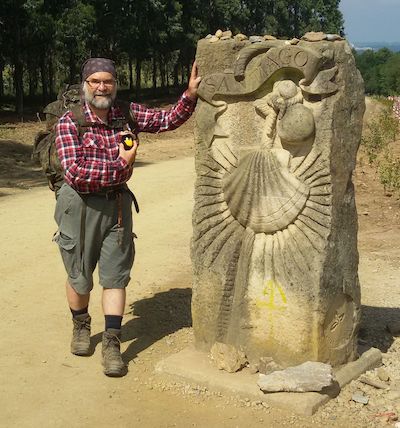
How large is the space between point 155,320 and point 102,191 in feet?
5.19

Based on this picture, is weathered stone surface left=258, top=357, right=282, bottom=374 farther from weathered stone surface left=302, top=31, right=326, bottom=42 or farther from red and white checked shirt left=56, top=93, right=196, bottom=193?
weathered stone surface left=302, top=31, right=326, bottom=42

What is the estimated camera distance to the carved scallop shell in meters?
4.14

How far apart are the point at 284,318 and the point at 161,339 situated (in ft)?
3.94

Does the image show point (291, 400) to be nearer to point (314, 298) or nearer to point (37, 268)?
point (314, 298)

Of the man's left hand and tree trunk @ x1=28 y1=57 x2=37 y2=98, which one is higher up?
the man's left hand

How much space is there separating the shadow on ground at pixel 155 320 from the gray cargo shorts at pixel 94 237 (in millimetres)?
640

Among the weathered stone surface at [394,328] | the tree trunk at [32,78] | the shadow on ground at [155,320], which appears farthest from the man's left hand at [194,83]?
the tree trunk at [32,78]

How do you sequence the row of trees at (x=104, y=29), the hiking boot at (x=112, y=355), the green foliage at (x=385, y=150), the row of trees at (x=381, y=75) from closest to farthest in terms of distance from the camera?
the hiking boot at (x=112, y=355) < the green foliage at (x=385, y=150) < the row of trees at (x=104, y=29) < the row of trees at (x=381, y=75)

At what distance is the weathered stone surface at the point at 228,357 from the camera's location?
436 centimetres

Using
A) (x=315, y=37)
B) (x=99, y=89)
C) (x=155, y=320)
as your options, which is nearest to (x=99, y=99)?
(x=99, y=89)

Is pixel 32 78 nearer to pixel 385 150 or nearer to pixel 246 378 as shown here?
pixel 385 150

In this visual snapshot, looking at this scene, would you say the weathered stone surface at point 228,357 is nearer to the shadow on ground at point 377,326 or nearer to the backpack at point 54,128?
the shadow on ground at point 377,326

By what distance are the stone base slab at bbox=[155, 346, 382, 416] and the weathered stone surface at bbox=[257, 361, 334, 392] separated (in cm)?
3

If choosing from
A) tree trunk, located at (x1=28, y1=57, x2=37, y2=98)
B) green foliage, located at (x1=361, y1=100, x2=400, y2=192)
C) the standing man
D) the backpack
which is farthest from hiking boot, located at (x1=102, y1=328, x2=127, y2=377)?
tree trunk, located at (x1=28, y1=57, x2=37, y2=98)
